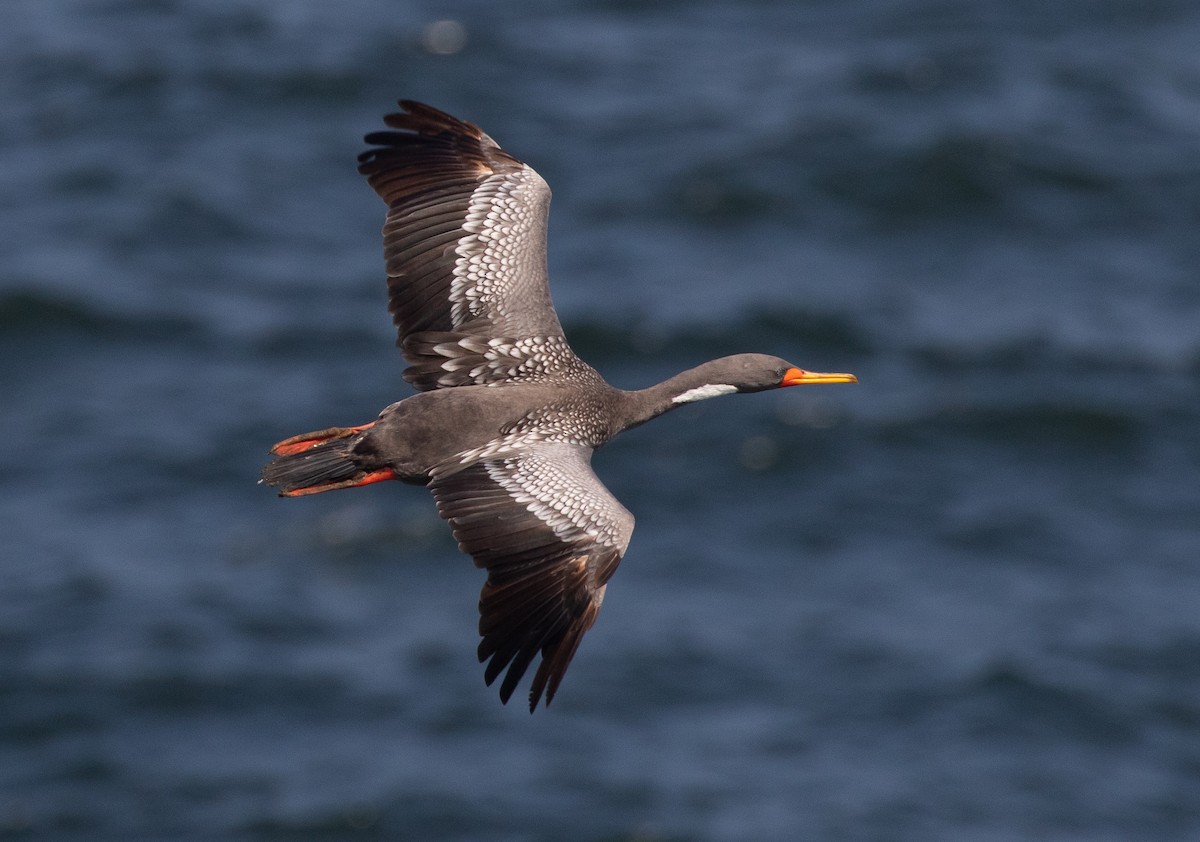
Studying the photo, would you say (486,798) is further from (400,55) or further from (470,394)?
(400,55)

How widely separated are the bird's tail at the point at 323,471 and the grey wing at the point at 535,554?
72 cm

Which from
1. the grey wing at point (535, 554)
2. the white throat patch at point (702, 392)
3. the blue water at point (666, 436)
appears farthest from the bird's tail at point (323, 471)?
the blue water at point (666, 436)

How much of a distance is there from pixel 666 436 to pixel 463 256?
1744 cm

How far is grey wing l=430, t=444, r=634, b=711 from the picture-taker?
11.0 m

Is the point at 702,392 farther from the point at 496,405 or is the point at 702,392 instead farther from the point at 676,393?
the point at 496,405

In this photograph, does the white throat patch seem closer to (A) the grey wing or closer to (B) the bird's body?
(B) the bird's body

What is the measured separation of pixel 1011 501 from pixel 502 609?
19.9m

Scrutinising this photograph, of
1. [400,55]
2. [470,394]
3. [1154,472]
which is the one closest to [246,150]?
[400,55]

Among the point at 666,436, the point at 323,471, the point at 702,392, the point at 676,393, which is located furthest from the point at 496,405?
the point at 666,436

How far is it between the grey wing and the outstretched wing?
138 centimetres

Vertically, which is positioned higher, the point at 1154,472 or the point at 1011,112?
the point at 1011,112

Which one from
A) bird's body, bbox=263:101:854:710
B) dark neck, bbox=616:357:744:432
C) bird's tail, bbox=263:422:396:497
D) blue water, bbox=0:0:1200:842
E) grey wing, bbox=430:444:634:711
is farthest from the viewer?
blue water, bbox=0:0:1200:842

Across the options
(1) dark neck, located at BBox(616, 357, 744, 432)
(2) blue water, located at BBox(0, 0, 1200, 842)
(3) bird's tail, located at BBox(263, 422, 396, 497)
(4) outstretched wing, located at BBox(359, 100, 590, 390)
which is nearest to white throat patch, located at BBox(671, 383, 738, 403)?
(1) dark neck, located at BBox(616, 357, 744, 432)

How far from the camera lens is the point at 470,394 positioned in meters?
12.2
